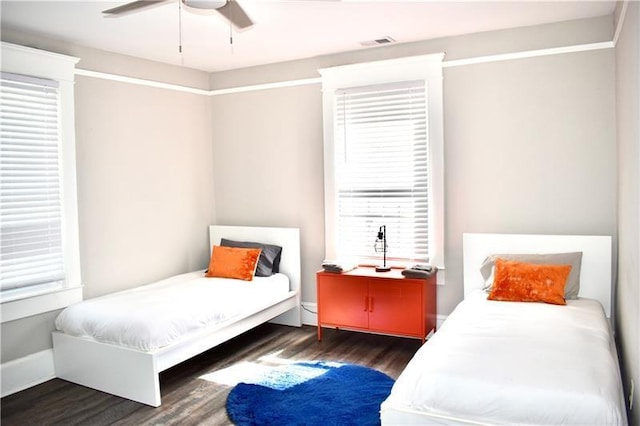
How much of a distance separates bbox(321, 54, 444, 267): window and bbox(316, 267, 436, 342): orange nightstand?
35 centimetres

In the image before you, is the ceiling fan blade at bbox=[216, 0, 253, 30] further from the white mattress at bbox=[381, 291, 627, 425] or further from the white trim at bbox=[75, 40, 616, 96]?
the white mattress at bbox=[381, 291, 627, 425]

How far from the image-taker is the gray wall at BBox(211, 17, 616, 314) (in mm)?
3904

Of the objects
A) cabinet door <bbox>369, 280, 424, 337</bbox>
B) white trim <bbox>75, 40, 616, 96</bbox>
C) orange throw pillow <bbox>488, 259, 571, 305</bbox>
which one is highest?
white trim <bbox>75, 40, 616, 96</bbox>

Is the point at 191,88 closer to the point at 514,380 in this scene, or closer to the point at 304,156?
the point at 304,156

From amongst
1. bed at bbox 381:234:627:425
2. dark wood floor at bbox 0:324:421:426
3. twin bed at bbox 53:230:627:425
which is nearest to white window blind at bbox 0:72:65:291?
twin bed at bbox 53:230:627:425

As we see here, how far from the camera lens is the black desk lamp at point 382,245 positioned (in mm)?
4535

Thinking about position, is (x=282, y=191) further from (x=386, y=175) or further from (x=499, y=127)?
(x=499, y=127)

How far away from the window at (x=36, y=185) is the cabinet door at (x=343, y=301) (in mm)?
2006

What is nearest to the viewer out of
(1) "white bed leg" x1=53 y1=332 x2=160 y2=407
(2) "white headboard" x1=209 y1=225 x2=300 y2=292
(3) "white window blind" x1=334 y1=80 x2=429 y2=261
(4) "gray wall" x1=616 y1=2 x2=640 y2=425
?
(4) "gray wall" x1=616 y1=2 x2=640 y2=425

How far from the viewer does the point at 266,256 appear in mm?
4977

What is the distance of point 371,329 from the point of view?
173 inches

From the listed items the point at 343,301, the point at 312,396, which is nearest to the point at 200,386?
the point at 312,396

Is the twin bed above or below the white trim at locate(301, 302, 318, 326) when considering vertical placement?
above

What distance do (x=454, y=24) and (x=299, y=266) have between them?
2.57 metres
